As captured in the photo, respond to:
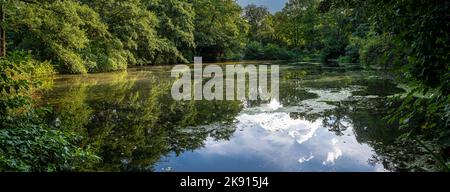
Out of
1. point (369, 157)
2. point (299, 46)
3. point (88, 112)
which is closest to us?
point (369, 157)

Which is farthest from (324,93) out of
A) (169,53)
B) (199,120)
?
(169,53)

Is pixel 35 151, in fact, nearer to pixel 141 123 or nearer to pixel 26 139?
pixel 26 139

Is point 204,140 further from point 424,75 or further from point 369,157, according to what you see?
point 424,75

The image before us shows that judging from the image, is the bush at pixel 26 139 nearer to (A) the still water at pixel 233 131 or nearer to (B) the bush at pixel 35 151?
(B) the bush at pixel 35 151

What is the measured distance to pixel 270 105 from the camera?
12602 mm

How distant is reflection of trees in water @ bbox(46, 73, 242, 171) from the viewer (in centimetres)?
692

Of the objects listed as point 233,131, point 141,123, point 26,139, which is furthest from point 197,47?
point 26,139

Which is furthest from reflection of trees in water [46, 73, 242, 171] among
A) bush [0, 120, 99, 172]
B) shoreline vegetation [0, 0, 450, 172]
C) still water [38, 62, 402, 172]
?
bush [0, 120, 99, 172]

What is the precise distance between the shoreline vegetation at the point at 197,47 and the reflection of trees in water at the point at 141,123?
0.61 metres

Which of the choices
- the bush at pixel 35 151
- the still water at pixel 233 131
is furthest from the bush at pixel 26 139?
the still water at pixel 233 131

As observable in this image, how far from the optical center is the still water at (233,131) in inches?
252

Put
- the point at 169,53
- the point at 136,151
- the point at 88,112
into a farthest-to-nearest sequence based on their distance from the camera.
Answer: the point at 169,53
the point at 88,112
the point at 136,151
